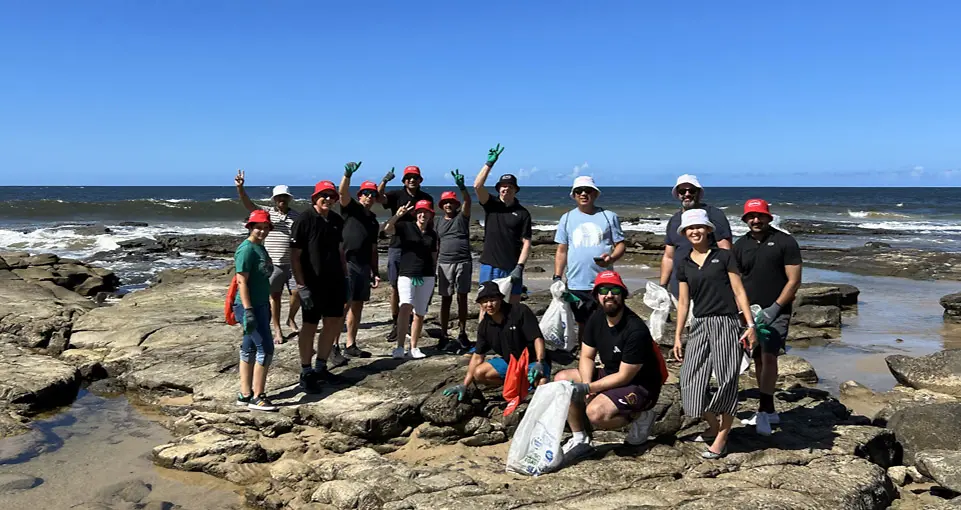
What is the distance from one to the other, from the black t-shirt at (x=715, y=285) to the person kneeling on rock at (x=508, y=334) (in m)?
1.19

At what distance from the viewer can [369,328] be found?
27.1 ft

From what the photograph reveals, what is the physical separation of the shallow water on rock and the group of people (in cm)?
94

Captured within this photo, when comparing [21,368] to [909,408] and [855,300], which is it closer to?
[909,408]

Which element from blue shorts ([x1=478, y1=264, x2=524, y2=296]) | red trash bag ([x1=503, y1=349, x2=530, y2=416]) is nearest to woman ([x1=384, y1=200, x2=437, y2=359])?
blue shorts ([x1=478, y1=264, x2=524, y2=296])

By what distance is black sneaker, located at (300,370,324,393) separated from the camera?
19.6ft

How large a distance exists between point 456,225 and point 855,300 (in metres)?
9.50

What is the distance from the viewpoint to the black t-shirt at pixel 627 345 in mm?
4461

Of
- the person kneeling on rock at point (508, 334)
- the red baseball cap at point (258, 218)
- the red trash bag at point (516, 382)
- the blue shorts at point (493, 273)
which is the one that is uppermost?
the red baseball cap at point (258, 218)

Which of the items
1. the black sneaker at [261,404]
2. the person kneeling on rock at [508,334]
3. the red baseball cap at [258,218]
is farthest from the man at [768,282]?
the black sneaker at [261,404]

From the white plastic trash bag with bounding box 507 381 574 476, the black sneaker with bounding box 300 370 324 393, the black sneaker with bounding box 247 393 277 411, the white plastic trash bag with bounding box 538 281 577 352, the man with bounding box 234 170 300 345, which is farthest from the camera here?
the man with bounding box 234 170 300 345

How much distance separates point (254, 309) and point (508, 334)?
1.96 m

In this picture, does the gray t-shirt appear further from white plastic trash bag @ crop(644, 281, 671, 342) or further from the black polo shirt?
the black polo shirt

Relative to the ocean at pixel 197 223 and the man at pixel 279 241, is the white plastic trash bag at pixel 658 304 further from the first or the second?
the ocean at pixel 197 223

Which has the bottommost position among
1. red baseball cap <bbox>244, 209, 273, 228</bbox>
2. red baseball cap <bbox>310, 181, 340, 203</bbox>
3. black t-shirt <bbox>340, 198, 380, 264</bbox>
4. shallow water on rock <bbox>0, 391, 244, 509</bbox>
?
shallow water on rock <bbox>0, 391, 244, 509</bbox>
